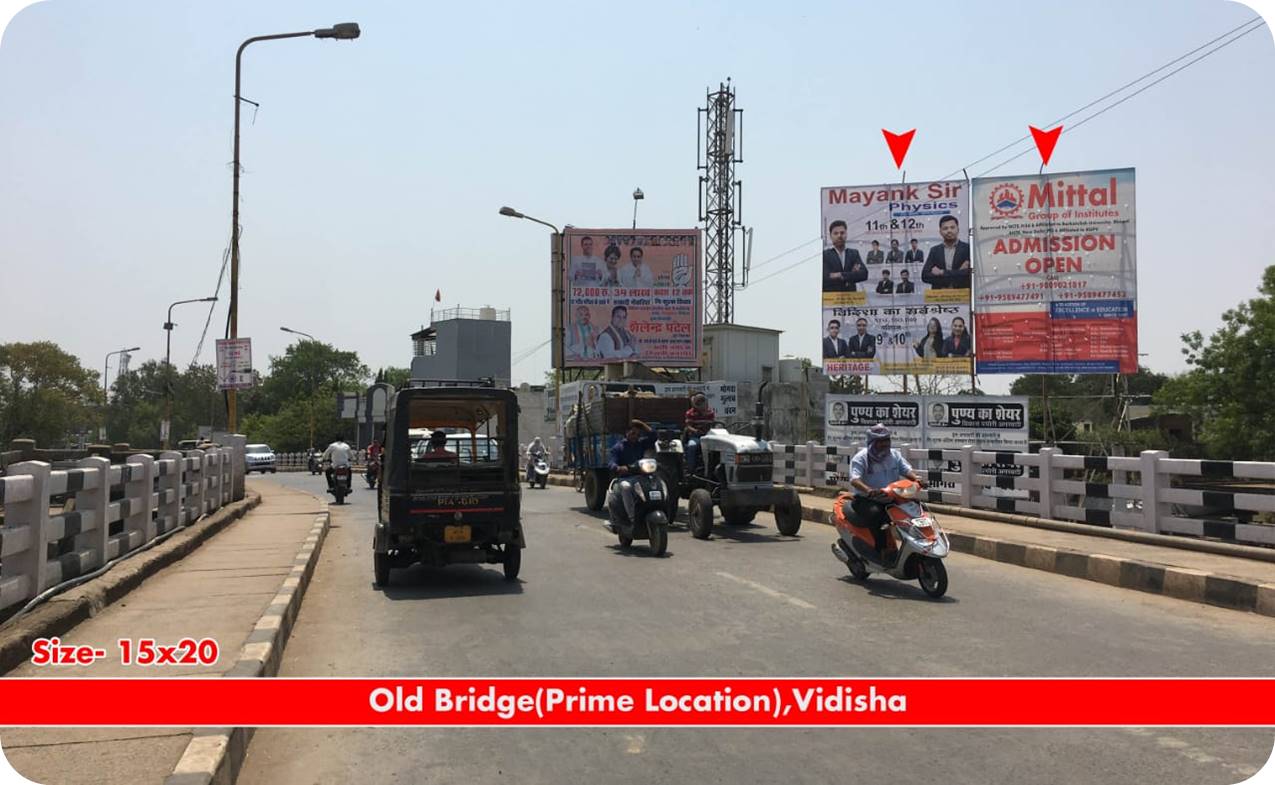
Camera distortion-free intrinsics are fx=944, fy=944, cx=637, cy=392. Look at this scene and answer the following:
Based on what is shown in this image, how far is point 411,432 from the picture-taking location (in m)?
10.3

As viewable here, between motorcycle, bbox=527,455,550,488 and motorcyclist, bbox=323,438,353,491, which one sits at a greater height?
motorcyclist, bbox=323,438,353,491

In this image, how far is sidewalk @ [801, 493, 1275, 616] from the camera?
27.9 feet

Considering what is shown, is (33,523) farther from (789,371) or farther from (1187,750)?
(789,371)

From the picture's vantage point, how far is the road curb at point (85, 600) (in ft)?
19.2

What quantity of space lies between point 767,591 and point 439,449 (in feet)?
13.0

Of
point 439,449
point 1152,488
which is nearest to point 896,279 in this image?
point 1152,488

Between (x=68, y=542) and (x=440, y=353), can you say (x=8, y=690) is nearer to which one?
(x=68, y=542)

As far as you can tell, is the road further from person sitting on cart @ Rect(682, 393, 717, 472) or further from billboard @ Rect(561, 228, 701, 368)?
billboard @ Rect(561, 228, 701, 368)

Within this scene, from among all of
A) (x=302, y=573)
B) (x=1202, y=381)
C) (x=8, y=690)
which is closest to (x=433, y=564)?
(x=302, y=573)

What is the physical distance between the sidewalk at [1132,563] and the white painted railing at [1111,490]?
413mm

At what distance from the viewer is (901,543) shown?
29.9 feet

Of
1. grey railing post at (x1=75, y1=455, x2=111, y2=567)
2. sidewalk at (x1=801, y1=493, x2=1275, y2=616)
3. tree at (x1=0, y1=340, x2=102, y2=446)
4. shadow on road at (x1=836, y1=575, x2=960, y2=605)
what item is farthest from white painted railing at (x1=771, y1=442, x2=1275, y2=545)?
tree at (x1=0, y1=340, x2=102, y2=446)

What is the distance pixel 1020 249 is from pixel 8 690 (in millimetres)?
21521

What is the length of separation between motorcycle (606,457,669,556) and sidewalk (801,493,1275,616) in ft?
13.6
